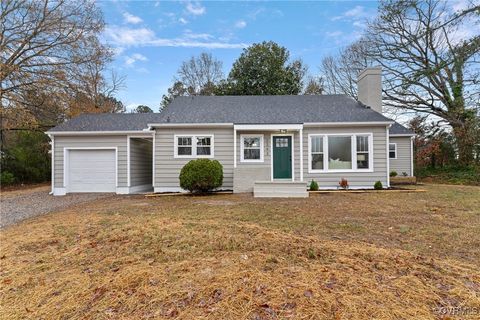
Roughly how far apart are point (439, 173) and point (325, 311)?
66.6 feet

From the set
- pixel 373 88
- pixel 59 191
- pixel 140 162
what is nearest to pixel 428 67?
pixel 373 88

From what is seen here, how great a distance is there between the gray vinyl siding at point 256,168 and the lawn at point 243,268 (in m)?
4.88

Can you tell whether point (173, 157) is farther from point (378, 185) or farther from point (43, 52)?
point (43, 52)

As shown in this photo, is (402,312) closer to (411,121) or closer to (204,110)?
(204,110)

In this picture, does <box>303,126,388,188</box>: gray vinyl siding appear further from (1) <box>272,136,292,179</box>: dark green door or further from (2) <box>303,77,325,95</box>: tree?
(2) <box>303,77,325,95</box>: tree

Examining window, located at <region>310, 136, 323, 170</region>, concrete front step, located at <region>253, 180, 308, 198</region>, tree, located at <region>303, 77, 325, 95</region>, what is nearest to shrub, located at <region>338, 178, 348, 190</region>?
window, located at <region>310, 136, 323, 170</region>

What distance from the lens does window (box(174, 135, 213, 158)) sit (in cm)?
1162

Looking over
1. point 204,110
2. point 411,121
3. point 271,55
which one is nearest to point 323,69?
point 271,55

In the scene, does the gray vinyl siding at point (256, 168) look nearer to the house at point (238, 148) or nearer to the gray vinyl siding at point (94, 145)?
the house at point (238, 148)

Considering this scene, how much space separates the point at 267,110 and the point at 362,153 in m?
4.59

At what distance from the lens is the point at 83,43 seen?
1666cm

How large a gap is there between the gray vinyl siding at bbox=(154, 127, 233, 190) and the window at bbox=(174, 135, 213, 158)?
0.17 metres

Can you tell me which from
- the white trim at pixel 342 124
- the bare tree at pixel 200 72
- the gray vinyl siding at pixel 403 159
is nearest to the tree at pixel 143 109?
the bare tree at pixel 200 72

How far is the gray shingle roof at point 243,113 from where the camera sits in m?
11.8
